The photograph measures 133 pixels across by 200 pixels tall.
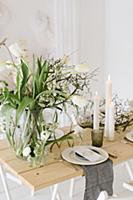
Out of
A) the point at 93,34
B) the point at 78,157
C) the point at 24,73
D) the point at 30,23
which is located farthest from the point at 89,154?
the point at 93,34

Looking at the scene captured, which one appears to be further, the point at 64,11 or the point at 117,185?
the point at 64,11

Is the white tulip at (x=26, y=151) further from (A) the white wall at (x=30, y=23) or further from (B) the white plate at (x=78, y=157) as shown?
(A) the white wall at (x=30, y=23)

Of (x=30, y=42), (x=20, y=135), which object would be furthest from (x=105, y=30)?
(x=20, y=135)

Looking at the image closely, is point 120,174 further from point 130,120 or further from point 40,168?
point 40,168

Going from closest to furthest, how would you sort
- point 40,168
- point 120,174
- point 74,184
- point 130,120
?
point 40,168, point 130,120, point 74,184, point 120,174

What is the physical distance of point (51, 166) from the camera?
5.82 feet

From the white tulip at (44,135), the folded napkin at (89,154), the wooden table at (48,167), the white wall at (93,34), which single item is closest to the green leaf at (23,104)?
the white tulip at (44,135)

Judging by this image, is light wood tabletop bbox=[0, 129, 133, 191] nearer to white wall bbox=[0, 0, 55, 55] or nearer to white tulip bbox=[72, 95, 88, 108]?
white tulip bbox=[72, 95, 88, 108]

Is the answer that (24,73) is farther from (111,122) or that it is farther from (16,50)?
(111,122)

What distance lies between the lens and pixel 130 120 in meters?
2.40

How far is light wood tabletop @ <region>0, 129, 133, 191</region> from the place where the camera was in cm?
164

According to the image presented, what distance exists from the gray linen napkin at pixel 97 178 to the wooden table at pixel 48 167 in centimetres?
4

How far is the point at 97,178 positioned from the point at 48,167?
26 cm

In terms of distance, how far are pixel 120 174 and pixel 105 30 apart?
1.69 metres
